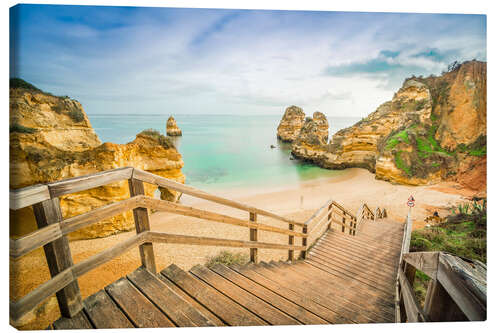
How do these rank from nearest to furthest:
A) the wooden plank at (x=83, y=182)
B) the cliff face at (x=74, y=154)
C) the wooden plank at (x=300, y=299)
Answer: the wooden plank at (x=83, y=182) < the wooden plank at (x=300, y=299) < the cliff face at (x=74, y=154)

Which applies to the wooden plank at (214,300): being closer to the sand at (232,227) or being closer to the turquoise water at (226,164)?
the sand at (232,227)

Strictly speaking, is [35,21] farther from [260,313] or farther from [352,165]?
[352,165]

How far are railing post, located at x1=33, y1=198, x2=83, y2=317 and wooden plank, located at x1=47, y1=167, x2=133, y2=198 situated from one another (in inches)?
2.1

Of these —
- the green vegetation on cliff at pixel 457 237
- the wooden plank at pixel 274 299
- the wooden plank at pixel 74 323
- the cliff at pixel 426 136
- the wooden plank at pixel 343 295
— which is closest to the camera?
the wooden plank at pixel 74 323

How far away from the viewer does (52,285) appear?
3.78 feet

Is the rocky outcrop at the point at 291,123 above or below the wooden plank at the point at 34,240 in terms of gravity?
above

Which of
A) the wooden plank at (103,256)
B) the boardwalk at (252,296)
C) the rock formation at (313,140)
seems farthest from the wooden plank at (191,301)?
the rock formation at (313,140)

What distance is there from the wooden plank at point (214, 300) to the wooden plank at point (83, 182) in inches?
37.7

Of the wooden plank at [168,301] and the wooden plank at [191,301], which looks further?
the wooden plank at [191,301]

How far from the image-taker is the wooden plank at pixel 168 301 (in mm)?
1423

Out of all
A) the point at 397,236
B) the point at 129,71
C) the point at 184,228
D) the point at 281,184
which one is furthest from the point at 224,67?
the point at 281,184

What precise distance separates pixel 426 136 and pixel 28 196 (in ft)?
49.8

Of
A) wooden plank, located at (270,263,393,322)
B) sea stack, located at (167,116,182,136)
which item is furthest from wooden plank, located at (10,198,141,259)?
sea stack, located at (167,116,182,136)

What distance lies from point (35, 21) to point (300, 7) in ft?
11.0
